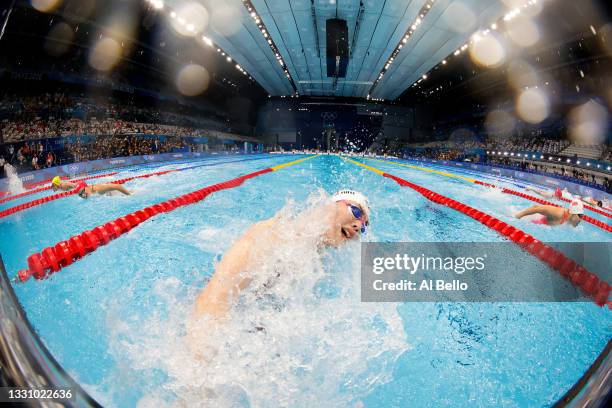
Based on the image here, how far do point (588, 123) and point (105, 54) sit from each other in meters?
25.3

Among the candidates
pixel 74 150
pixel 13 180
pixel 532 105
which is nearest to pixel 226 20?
pixel 74 150

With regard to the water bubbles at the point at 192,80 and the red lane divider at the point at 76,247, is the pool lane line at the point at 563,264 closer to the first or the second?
the red lane divider at the point at 76,247

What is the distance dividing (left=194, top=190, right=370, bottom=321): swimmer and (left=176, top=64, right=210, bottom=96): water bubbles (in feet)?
65.9

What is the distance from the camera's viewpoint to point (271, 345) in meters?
1.88

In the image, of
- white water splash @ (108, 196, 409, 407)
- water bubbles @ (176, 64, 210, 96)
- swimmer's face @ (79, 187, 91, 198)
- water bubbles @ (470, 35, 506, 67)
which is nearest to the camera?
white water splash @ (108, 196, 409, 407)

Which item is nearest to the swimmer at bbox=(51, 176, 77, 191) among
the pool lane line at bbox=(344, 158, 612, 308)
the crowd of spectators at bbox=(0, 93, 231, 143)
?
the crowd of spectators at bbox=(0, 93, 231, 143)

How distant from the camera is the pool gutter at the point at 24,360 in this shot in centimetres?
48

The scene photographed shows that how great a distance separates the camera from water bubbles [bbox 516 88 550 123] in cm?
1861

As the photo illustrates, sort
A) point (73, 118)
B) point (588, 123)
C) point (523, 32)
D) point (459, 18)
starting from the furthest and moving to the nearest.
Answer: point (588, 123) < point (73, 118) < point (523, 32) < point (459, 18)

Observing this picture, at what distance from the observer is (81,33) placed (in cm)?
1235

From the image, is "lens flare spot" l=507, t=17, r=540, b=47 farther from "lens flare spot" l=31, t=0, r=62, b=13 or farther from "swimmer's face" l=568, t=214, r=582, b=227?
"lens flare spot" l=31, t=0, r=62, b=13

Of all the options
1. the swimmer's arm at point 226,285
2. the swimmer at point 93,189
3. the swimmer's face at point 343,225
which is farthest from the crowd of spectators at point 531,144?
the swimmer at point 93,189

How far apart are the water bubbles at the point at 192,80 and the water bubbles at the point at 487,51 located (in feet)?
53.5

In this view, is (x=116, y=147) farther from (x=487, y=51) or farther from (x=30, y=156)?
(x=487, y=51)
